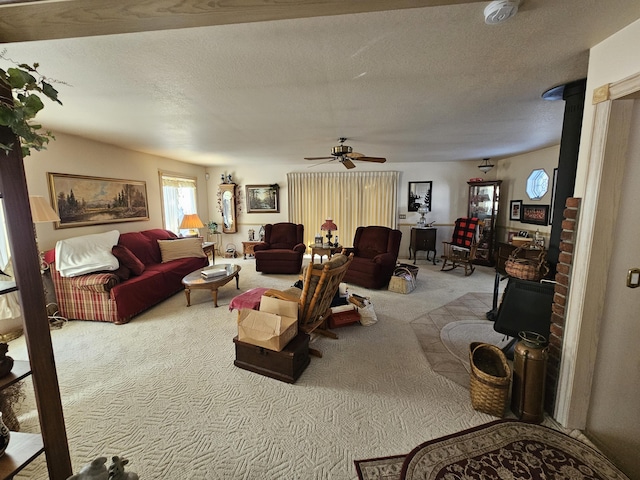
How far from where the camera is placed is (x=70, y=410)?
1865 mm

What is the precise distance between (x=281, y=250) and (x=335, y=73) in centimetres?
379

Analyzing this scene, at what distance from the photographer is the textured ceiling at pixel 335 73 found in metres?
1.43

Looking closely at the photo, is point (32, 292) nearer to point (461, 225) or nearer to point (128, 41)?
point (128, 41)

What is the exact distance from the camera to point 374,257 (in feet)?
15.3

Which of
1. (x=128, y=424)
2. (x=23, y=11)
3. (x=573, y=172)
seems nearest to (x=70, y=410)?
(x=128, y=424)

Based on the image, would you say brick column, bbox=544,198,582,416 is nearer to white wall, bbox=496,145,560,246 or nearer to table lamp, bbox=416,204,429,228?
white wall, bbox=496,145,560,246

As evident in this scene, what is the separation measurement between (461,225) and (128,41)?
5.92m

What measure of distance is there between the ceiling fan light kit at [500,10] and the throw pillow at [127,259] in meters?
4.37

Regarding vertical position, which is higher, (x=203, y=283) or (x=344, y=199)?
(x=344, y=199)

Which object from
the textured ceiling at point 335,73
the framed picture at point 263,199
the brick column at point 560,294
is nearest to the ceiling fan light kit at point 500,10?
the textured ceiling at point 335,73

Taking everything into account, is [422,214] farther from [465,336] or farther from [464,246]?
[465,336]

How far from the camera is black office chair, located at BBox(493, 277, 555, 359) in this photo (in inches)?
80.6

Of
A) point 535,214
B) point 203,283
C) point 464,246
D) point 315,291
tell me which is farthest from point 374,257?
point 535,214

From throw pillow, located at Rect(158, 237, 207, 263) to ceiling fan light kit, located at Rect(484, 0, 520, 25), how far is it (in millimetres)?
4911
